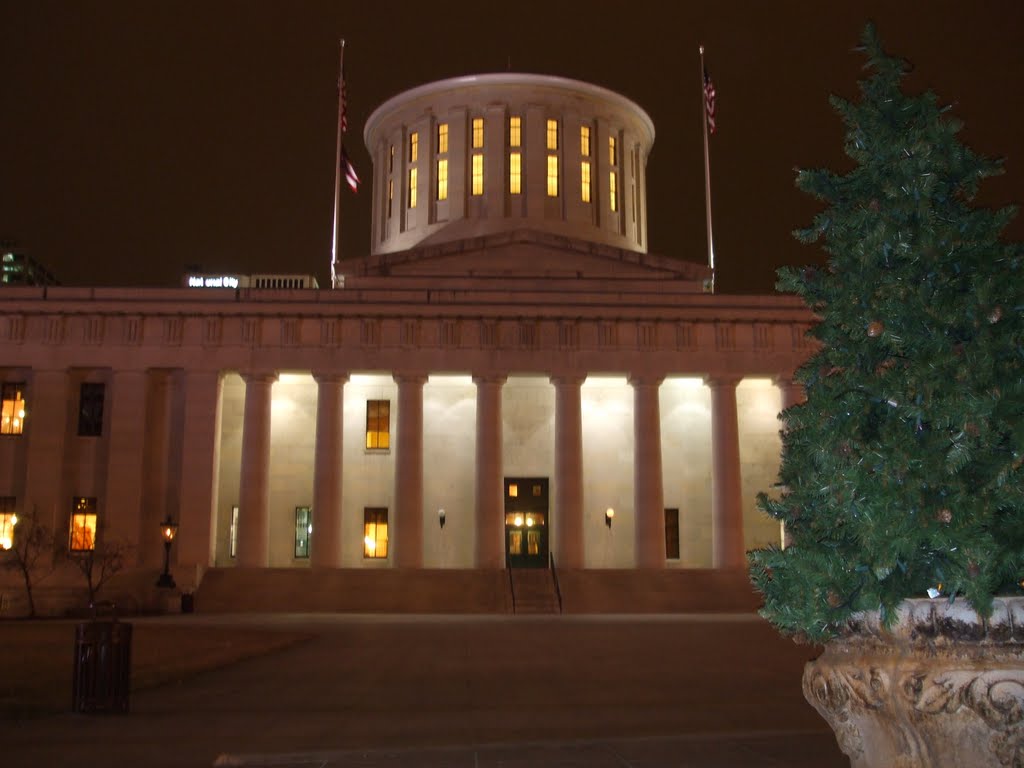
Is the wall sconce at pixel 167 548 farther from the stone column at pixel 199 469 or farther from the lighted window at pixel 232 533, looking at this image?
the lighted window at pixel 232 533

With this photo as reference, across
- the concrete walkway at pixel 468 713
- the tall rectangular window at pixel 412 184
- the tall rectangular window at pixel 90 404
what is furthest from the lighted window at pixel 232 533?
the concrete walkway at pixel 468 713

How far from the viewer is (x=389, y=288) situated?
51438 millimetres

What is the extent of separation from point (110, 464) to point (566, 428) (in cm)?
1964

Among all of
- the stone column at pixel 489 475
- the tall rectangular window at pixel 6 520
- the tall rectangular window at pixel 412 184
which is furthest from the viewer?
the tall rectangular window at pixel 412 184

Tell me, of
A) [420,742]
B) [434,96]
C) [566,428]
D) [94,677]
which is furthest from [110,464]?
[420,742]

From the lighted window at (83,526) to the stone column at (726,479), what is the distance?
2695cm

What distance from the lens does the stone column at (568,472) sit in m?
44.6

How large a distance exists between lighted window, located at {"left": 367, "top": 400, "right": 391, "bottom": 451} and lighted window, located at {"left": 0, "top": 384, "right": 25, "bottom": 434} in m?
15.3

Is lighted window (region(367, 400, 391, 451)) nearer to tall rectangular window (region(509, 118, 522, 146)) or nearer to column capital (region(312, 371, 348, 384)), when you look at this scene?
column capital (region(312, 371, 348, 384))

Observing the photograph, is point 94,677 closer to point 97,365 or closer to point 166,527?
point 166,527

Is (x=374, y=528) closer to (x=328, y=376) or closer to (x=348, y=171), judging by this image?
(x=328, y=376)

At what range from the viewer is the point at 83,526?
148ft

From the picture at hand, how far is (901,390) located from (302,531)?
144ft

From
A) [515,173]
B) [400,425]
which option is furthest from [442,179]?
[400,425]
